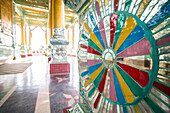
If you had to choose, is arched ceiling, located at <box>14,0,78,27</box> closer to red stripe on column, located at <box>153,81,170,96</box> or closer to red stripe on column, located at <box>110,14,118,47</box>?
red stripe on column, located at <box>110,14,118,47</box>

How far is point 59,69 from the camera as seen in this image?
2.92 m

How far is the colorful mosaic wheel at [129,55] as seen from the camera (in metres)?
0.27

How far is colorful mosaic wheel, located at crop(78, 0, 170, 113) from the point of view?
27 cm

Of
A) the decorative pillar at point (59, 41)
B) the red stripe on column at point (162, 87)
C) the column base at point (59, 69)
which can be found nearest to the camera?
the red stripe on column at point (162, 87)

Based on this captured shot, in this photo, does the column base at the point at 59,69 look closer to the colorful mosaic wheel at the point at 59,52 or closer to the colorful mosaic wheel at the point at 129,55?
the colorful mosaic wheel at the point at 59,52

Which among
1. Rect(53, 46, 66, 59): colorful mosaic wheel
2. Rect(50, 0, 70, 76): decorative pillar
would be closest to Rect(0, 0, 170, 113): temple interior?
Rect(50, 0, 70, 76): decorative pillar

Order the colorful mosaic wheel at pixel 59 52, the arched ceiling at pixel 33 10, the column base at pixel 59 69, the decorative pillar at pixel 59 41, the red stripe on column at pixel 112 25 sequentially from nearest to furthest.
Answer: the red stripe on column at pixel 112 25, the column base at pixel 59 69, the decorative pillar at pixel 59 41, the colorful mosaic wheel at pixel 59 52, the arched ceiling at pixel 33 10

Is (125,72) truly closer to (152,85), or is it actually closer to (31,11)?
(152,85)

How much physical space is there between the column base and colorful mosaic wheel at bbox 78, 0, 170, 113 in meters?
2.45

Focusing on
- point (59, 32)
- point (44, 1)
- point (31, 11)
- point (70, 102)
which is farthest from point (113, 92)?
point (31, 11)

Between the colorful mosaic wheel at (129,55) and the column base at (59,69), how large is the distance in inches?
96.5

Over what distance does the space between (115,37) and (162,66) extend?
0.71 ft

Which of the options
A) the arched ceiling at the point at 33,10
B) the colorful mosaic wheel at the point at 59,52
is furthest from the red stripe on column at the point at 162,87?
the arched ceiling at the point at 33,10

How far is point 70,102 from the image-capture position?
1228mm
